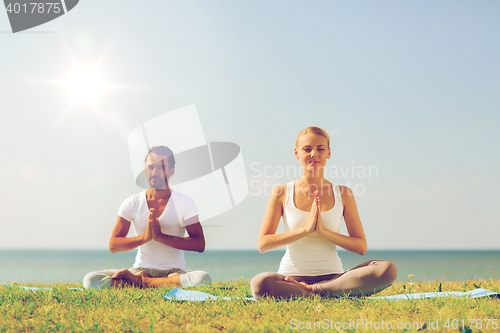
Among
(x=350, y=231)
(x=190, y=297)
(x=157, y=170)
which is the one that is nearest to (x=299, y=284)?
Answer: (x=350, y=231)

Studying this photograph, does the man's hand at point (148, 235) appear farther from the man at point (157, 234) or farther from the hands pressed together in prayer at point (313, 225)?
the hands pressed together in prayer at point (313, 225)

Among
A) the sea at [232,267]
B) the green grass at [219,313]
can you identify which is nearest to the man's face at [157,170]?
the green grass at [219,313]

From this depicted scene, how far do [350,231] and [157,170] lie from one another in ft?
10.9

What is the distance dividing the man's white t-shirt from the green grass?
1.52 m

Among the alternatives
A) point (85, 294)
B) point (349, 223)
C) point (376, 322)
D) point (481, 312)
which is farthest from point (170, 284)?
point (481, 312)

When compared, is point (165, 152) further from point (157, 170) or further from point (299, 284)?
point (299, 284)

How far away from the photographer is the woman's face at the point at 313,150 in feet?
15.9

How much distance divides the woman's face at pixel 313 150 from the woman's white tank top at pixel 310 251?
0.57 meters

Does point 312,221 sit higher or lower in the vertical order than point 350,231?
higher

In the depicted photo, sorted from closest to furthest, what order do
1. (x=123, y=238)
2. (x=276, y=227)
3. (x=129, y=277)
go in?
(x=276, y=227), (x=129, y=277), (x=123, y=238)

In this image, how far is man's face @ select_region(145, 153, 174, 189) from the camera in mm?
6461

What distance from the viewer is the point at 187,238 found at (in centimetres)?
619

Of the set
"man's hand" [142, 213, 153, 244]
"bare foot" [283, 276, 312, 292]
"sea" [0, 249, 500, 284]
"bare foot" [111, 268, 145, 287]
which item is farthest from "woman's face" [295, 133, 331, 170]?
"sea" [0, 249, 500, 284]
